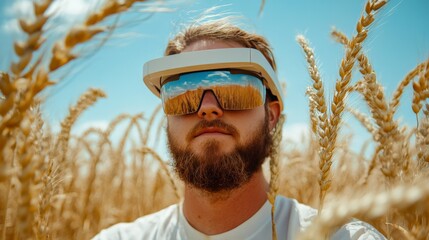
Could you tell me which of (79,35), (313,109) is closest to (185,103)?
(313,109)

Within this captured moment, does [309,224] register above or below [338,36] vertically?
below

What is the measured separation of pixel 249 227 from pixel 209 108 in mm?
781

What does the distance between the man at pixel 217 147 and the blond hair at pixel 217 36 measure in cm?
42

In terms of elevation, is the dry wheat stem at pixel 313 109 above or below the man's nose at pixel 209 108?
above

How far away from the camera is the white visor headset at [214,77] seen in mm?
2281

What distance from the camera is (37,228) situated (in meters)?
1.15

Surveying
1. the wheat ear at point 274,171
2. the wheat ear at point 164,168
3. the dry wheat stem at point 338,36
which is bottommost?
the wheat ear at point 164,168

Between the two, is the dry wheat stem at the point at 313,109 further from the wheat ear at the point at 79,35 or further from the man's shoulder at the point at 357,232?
the wheat ear at the point at 79,35

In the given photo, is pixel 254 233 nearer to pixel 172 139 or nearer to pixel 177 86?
pixel 172 139

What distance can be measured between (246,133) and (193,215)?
0.66 m

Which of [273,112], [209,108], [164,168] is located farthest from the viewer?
[273,112]

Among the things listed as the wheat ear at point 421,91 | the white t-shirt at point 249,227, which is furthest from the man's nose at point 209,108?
the wheat ear at point 421,91

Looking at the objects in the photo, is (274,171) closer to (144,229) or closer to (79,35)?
(79,35)

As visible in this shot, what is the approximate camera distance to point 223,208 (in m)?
2.34
